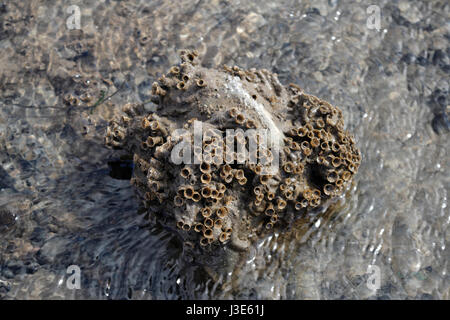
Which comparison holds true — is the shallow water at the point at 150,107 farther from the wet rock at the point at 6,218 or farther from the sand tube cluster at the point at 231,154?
the sand tube cluster at the point at 231,154

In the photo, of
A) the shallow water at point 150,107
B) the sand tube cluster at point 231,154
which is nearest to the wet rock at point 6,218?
the shallow water at point 150,107

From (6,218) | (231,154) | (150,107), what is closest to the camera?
(231,154)

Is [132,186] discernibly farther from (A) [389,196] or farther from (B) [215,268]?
(A) [389,196]

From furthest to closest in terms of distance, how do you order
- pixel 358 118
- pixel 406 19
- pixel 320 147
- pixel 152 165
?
pixel 406 19, pixel 358 118, pixel 320 147, pixel 152 165

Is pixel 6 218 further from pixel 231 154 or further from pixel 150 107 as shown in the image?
pixel 231 154

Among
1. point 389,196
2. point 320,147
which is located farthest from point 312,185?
point 389,196

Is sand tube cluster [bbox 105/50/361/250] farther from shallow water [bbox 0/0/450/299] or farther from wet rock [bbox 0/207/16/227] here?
wet rock [bbox 0/207/16/227]

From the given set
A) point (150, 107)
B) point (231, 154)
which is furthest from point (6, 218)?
point (231, 154)

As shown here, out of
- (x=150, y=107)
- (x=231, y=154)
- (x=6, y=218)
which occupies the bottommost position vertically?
(x=6, y=218)
